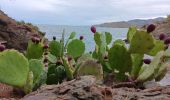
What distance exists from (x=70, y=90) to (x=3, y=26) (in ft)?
33.9

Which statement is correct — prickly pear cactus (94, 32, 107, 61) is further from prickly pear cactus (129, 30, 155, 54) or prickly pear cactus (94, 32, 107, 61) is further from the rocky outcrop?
the rocky outcrop

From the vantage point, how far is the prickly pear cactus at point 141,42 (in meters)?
3.73

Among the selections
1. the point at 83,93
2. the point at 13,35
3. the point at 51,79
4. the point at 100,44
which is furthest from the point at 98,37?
the point at 13,35

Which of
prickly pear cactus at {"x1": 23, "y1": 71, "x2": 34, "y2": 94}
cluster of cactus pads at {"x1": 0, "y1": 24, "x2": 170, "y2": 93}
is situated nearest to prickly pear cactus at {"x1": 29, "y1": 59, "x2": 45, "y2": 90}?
→ cluster of cactus pads at {"x1": 0, "y1": 24, "x2": 170, "y2": 93}

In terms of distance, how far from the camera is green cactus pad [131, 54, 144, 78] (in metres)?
4.12

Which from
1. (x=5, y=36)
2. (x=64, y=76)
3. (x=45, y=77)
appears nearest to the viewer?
(x=45, y=77)

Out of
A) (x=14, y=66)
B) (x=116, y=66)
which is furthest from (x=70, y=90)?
(x=116, y=66)

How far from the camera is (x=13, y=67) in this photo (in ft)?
12.4

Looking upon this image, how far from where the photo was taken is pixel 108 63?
451 cm

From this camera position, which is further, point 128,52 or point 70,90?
point 128,52

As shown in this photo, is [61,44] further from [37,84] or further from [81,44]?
[37,84]

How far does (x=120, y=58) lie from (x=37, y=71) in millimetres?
808

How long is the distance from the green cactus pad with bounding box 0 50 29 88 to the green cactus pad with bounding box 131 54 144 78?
1045 mm

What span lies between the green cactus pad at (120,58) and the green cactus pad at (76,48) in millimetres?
826
